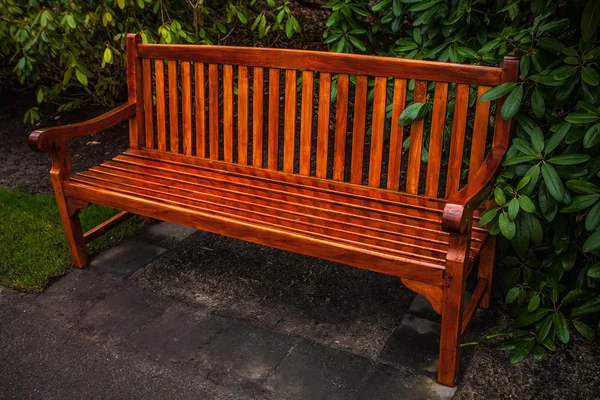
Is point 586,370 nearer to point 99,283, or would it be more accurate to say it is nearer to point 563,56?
point 563,56

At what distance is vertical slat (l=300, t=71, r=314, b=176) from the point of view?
3.35m

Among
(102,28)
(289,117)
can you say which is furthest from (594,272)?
(102,28)

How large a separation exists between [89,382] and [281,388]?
848 millimetres

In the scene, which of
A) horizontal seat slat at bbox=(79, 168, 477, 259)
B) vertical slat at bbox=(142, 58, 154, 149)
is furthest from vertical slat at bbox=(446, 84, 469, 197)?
vertical slat at bbox=(142, 58, 154, 149)

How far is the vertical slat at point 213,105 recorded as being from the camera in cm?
366

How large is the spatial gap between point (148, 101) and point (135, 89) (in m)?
0.11

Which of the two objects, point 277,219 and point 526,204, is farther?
point 277,219

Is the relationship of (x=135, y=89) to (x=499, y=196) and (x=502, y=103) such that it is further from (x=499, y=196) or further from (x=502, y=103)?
(x=499, y=196)

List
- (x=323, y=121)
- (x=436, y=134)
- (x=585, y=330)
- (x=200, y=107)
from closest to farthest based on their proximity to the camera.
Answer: (x=585, y=330) → (x=436, y=134) → (x=323, y=121) → (x=200, y=107)

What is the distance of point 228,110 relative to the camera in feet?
12.1

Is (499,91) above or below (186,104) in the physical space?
above

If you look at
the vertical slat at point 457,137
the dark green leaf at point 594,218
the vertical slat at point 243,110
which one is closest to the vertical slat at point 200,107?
the vertical slat at point 243,110

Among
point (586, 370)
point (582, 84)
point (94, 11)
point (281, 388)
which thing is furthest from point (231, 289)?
point (94, 11)

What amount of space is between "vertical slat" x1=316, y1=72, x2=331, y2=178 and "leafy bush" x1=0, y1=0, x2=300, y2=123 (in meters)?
1.02
